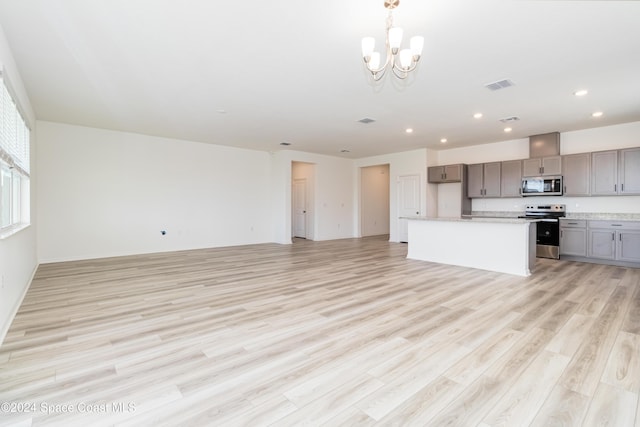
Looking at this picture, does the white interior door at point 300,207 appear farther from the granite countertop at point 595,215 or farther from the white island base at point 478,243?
the granite countertop at point 595,215

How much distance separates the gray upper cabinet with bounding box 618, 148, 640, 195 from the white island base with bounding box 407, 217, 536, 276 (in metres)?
2.15

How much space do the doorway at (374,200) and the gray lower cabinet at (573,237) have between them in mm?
5587

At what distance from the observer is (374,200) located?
442 inches

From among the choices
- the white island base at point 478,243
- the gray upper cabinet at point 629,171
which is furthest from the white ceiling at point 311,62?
the white island base at point 478,243

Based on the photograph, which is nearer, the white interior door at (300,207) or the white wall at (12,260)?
the white wall at (12,260)

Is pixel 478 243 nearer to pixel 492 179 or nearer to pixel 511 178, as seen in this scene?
pixel 511 178

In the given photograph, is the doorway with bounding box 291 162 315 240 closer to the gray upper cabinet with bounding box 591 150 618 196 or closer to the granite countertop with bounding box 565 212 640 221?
the granite countertop with bounding box 565 212 640 221

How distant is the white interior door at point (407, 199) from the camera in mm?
8875

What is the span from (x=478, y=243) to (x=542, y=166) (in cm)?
279

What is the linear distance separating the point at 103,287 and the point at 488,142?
8476mm

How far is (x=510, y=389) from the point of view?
1938 mm

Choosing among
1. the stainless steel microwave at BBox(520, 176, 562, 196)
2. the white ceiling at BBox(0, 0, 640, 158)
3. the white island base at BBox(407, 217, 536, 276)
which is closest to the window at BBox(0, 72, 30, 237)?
the white ceiling at BBox(0, 0, 640, 158)

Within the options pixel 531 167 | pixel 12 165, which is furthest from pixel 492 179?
pixel 12 165

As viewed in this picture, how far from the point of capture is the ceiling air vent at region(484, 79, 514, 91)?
395 centimetres
